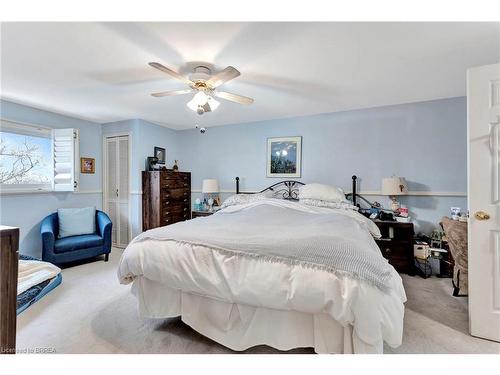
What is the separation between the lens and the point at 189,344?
1.79 m

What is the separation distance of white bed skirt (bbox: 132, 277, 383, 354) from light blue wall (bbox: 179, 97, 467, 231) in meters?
2.70

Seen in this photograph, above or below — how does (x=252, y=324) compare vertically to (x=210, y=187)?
below

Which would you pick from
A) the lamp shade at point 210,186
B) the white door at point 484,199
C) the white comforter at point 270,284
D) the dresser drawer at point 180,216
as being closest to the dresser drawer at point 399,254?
the white door at point 484,199

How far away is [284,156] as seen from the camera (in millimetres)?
4234

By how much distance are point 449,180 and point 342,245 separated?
108 inches

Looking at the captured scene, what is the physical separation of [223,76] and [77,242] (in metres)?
3.18

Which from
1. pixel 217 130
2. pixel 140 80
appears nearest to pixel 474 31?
pixel 140 80

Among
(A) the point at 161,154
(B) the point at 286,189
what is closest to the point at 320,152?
(B) the point at 286,189

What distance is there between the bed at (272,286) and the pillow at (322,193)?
4.17 ft

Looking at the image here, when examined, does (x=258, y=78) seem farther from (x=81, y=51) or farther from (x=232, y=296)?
(x=232, y=296)

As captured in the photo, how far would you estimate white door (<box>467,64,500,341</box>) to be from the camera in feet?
6.00

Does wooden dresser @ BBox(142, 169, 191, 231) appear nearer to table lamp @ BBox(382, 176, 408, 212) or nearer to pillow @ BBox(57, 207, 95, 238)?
pillow @ BBox(57, 207, 95, 238)

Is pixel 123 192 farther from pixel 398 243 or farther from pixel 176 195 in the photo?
pixel 398 243

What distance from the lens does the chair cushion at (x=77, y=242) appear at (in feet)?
11.0
